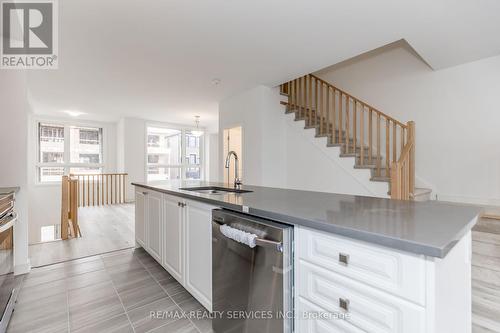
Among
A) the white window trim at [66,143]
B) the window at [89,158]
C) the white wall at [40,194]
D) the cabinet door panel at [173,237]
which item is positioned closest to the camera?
the cabinet door panel at [173,237]

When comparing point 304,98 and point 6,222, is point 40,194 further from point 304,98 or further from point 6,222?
point 304,98

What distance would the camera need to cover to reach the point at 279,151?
4.66m

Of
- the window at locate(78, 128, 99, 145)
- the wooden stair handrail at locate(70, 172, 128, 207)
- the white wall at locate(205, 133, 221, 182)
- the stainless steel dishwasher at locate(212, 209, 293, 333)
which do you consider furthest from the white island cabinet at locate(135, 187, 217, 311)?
the white wall at locate(205, 133, 221, 182)

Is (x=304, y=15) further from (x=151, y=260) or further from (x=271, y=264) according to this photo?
(x=151, y=260)

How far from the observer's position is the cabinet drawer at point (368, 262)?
73cm

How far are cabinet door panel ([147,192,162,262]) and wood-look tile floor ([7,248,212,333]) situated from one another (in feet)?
0.75

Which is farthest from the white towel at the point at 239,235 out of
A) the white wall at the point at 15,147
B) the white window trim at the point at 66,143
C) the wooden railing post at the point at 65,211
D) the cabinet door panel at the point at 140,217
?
the white window trim at the point at 66,143

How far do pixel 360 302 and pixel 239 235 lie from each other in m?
0.63

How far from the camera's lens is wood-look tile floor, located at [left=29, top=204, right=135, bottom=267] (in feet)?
9.44

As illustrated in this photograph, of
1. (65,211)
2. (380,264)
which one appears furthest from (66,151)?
(380,264)

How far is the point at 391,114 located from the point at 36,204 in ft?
29.4

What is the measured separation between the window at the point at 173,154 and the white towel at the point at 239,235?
22.9ft

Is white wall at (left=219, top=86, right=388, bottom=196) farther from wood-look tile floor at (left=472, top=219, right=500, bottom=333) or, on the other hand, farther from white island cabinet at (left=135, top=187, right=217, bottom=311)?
white island cabinet at (left=135, top=187, right=217, bottom=311)

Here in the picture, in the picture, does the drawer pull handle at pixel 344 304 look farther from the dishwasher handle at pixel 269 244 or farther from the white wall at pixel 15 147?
the white wall at pixel 15 147
